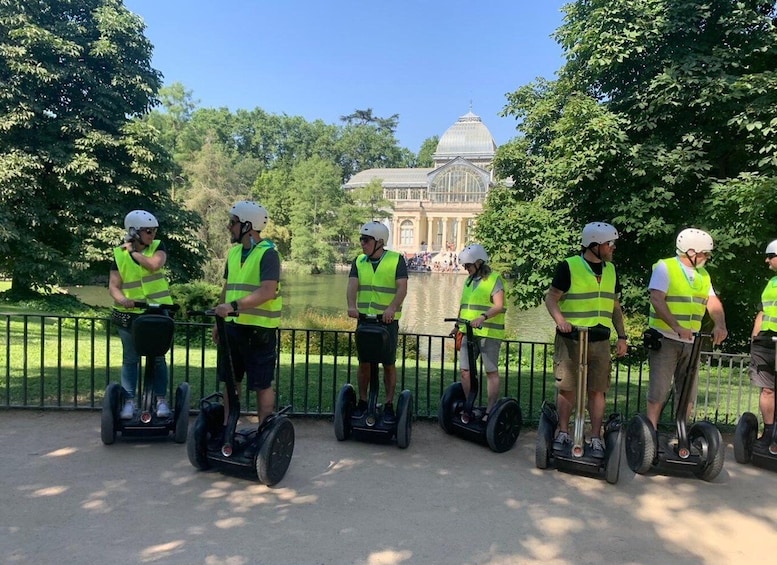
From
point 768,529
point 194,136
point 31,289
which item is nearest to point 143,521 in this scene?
point 768,529

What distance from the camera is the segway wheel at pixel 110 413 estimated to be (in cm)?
505

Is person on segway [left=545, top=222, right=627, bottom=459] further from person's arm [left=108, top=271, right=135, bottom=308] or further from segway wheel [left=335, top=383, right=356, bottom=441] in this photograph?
person's arm [left=108, top=271, right=135, bottom=308]

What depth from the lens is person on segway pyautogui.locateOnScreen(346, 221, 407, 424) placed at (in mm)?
5492

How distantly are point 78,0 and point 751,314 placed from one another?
20973 millimetres

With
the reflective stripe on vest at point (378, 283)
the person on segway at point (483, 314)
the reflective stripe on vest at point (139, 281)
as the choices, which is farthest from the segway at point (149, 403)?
the person on segway at point (483, 314)

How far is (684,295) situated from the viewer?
495 cm

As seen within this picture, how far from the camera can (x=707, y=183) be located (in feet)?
38.3

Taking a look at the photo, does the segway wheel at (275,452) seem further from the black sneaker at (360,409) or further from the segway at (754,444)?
the segway at (754,444)

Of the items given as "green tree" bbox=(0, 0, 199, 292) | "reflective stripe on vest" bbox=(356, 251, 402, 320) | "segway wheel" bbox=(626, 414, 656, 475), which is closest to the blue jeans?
"reflective stripe on vest" bbox=(356, 251, 402, 320)

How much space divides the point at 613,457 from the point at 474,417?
4.59 ft

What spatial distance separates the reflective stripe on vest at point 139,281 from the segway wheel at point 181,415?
31.6 inches

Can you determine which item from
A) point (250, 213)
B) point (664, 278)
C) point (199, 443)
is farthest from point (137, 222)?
point (664, 278)

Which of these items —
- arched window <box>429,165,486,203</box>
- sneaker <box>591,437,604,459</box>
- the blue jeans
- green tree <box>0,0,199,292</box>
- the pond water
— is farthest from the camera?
arched window <box>429,165,486,203</box>

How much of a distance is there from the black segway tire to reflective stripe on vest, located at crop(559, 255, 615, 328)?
2.84 feet
